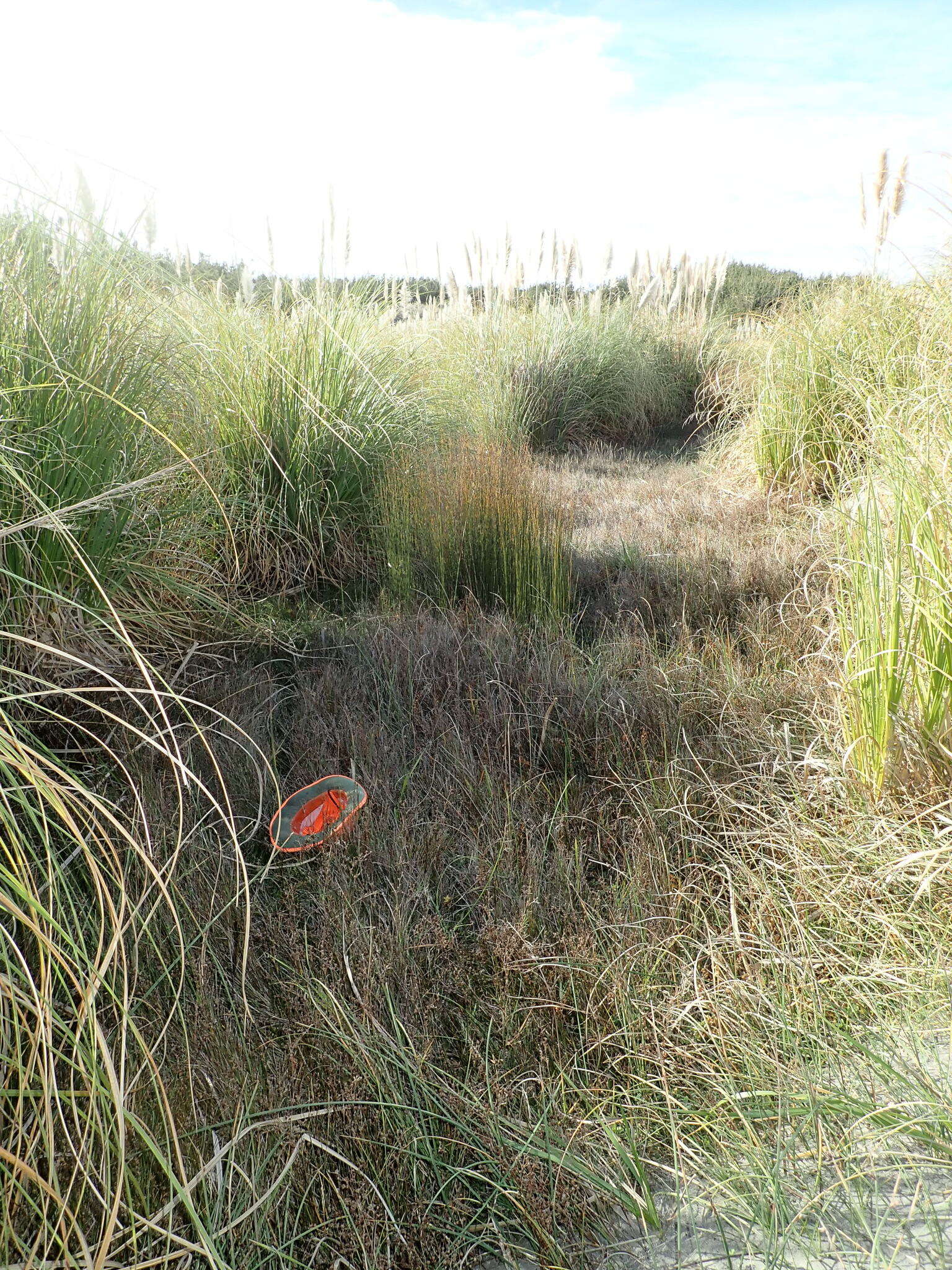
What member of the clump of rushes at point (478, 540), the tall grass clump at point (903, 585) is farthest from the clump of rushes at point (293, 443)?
the tall grass clump at point (903, 585)

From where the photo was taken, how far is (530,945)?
162cm

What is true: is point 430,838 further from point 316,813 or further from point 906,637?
point 906,637

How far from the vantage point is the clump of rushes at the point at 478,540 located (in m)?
3.26

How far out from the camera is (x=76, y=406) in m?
2.16

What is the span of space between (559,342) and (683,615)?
5.24m

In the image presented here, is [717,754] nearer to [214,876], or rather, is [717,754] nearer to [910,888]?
[910,888]

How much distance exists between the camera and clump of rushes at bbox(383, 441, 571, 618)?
3.26 metres

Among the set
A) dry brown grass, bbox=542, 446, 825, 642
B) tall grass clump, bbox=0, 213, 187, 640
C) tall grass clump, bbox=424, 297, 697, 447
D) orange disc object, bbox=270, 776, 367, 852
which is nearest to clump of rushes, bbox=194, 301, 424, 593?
tall grass clump, bbox=0, 213, 187, 640

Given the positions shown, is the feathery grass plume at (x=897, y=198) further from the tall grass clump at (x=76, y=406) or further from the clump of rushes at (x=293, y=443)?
the tall grass clump at (x=76, y=406)

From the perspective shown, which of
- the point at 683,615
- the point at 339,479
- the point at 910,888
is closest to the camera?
the point at 910,888

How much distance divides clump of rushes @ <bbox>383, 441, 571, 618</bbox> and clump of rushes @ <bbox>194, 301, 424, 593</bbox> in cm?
33

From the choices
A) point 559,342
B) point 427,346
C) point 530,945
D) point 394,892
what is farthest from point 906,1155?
point 559,342

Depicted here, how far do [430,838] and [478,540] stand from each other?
1.70 metres

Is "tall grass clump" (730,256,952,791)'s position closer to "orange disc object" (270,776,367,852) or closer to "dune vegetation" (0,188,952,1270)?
"dune vegetation" (0,188,952,1270)
